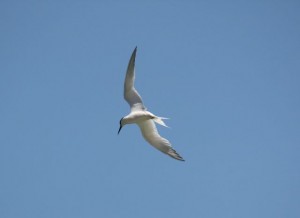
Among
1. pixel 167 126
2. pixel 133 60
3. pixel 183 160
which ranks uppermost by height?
pixel 133 60

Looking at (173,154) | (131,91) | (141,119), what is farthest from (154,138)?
(131,91)

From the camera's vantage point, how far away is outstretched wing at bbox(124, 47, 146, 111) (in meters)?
10.7

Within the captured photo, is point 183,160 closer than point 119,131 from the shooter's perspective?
Yes

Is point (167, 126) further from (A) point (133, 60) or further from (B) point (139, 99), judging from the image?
(A) point (133, 60)

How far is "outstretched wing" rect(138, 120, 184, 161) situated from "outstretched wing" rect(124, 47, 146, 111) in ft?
2.03

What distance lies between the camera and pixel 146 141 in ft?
37.1

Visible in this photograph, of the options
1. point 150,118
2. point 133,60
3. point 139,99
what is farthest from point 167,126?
point 133,60

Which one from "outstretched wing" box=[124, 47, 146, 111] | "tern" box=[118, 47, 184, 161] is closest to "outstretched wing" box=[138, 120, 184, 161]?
"tern" box=[118, 47, 184, 161]

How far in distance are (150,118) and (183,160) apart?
1517 millimetres

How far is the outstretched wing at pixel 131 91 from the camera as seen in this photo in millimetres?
10695

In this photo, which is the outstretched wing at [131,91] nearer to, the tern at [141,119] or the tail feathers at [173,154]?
the tern at [141,119]

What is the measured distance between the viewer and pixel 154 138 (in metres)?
11.1

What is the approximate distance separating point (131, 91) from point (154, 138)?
1602 millimetres

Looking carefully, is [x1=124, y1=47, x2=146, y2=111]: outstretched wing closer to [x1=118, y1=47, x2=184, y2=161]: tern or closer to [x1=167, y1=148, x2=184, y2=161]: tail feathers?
[x1=118, y1=47, x2=184, y2=161]: tern
